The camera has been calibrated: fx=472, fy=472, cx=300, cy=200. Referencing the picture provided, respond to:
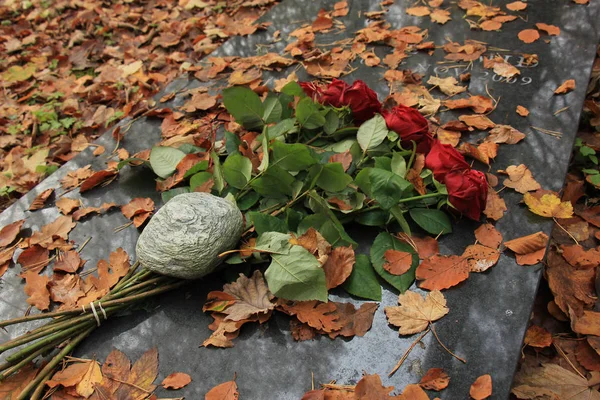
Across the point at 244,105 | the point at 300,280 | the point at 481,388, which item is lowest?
the point at 481,388

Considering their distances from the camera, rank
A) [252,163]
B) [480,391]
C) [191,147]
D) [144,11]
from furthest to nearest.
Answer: [144,11]
[191,147]
[252,163]
[480,391]

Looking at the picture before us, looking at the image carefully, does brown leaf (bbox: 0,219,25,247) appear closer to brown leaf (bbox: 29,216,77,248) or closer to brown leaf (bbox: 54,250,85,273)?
brown leaf (bbox: 29,216,77,248)

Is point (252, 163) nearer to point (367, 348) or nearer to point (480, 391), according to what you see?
point (367, 348)

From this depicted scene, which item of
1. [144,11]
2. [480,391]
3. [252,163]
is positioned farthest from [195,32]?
[480,391]

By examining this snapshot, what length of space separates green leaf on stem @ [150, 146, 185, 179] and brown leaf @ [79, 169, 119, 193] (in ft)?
0.81

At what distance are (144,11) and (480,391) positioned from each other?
437 centimetres

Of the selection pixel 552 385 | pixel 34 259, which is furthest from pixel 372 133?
pixel 34 259

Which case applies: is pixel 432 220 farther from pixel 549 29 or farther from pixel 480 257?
pixel 549 29

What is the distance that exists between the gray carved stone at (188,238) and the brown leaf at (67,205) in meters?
0.61

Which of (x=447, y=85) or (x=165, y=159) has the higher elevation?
(x=165, y=159)

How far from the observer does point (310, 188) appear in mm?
1734

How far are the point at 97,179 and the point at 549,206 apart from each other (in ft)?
6.24

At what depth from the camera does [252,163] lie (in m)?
1.93

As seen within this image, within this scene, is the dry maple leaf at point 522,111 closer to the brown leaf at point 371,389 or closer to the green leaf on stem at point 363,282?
the green leaf on stem at point 363,282
